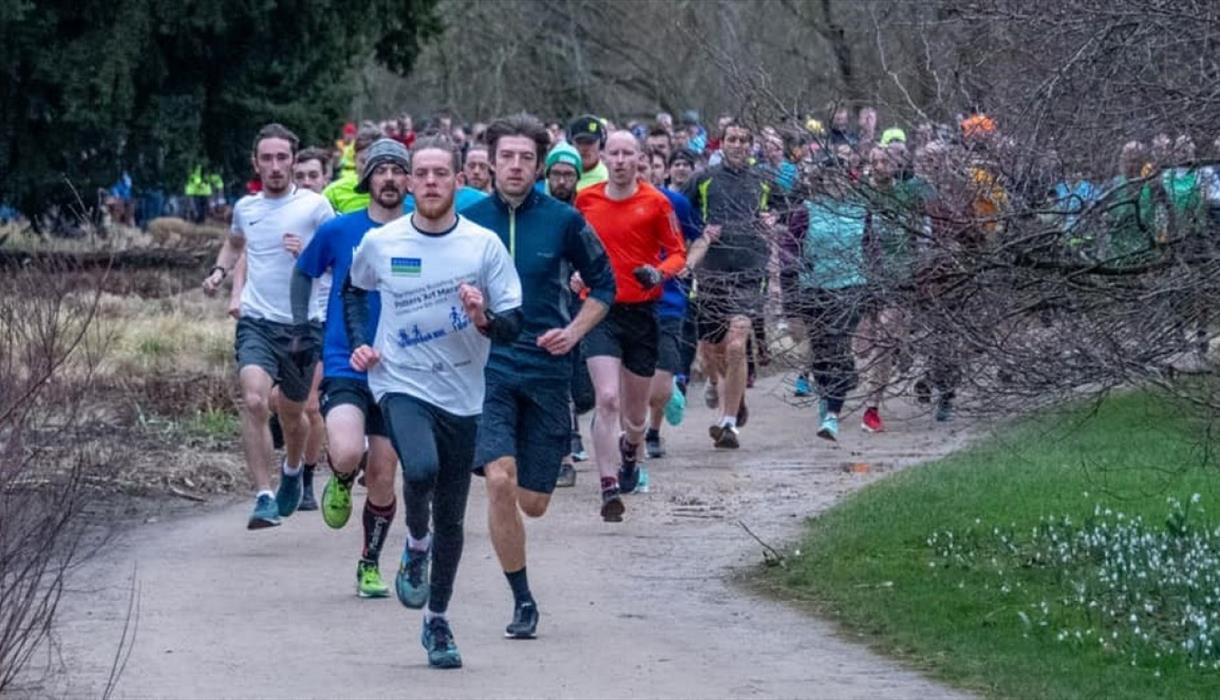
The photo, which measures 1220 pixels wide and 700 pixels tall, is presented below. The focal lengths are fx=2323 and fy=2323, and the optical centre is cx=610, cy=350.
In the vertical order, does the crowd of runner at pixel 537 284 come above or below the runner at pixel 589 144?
below

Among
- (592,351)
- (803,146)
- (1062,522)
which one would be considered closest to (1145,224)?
(803,146)

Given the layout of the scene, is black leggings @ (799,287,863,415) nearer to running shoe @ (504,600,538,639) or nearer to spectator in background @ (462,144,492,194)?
running shoe @ (504,600,538,639)

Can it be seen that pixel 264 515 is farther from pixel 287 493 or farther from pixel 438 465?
pixel 438 465

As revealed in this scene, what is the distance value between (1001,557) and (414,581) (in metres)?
3.25

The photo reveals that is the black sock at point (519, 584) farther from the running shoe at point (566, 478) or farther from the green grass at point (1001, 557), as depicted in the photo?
the running shoe at point (566, 478)

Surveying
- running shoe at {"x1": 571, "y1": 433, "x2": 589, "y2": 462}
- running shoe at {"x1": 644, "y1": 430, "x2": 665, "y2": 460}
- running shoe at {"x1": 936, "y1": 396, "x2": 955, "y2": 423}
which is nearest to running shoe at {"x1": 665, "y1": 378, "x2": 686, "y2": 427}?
running shoe at {"x1": 644, "y1": 430, "x2": 665, "y2": 460}

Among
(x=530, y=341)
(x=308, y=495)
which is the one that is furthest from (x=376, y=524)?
(x=308, y=495)

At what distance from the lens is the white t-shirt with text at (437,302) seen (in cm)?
870

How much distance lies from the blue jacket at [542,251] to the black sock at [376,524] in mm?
1037

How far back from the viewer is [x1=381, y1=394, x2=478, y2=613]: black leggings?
8617mm

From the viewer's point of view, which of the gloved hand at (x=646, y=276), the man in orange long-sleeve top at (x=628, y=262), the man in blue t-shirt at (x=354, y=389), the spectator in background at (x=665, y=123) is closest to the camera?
the man in blue t-shirt at (x=354, y=389)

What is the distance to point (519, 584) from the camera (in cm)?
927

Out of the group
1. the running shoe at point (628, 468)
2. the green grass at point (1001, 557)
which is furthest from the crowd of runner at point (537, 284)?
the running shoe at point (628, 468)

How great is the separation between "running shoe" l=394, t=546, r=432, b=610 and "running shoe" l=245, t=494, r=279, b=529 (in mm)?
2797
